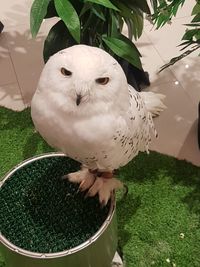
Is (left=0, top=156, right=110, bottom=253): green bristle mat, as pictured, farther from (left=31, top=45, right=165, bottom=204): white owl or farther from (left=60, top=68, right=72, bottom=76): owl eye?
(left=60, top=68, right=72, bottom=76): owl eye

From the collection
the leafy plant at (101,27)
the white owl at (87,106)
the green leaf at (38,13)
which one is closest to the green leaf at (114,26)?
the leafy plant at (101,27)

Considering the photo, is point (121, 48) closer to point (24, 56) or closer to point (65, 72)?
point (65, 72)

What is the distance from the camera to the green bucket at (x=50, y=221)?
105 centimetres

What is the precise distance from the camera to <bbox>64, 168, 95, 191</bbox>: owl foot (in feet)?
3.79

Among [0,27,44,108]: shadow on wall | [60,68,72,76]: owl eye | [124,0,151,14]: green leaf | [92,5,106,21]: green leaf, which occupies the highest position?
[60,68,72,76]: owl eye

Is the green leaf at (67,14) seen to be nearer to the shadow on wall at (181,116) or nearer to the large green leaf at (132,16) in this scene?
the large green leaf at (132,16)

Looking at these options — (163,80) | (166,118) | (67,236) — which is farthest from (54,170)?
(163,80)

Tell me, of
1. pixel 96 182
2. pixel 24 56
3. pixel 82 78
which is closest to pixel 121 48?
pixel 96 182

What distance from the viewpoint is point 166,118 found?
1732mm

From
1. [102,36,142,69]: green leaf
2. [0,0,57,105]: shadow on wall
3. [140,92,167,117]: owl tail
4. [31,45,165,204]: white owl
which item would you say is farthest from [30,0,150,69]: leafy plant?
[0,0,57,105]: shadow on wall

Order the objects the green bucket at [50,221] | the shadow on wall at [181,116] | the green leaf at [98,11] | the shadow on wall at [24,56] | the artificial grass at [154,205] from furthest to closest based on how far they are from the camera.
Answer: the shadow on wall at [24,56], the shadow on wall at [181,116], the artificial grass at [154,205], the green leaf at [98,11], the green bucket at [50,221]

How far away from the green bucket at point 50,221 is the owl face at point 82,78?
1.08ft

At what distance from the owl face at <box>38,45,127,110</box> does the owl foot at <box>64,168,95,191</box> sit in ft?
1.00

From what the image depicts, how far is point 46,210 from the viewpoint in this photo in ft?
3.69
